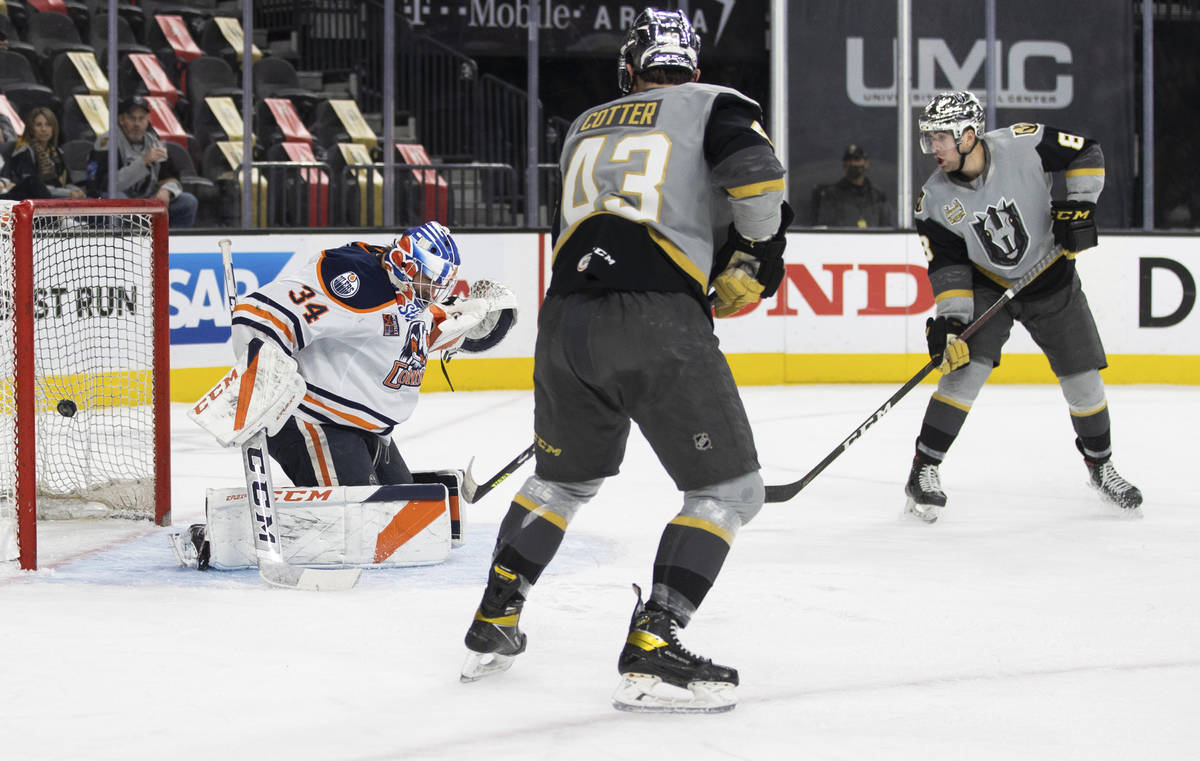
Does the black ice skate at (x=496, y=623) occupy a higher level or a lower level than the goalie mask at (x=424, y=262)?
lower

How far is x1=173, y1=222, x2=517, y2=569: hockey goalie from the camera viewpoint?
310 centimetres

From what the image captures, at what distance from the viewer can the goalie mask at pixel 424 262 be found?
128 inches

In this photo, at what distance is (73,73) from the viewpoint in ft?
25.8

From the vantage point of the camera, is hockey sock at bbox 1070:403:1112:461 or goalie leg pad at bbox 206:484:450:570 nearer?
goalie leg pad at bbox 206:484:450:570

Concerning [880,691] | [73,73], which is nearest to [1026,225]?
[880,691]

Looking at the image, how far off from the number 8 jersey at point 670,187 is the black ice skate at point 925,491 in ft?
6.13

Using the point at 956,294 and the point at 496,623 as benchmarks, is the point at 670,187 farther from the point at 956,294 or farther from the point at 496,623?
the point at 956,294

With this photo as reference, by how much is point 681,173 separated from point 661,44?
24 cm

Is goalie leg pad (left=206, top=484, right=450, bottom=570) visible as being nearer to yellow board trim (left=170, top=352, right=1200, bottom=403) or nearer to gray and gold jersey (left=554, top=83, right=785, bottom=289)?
gray and gold jersey (left=554, top=83, right=785, bottom=289)

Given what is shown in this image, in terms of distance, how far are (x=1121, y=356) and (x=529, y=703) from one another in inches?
230

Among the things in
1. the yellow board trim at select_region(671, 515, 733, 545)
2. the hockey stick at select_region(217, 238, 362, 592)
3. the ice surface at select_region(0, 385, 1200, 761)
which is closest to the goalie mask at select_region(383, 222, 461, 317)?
the hockey stick at select_region(217, 238, 362, 592)

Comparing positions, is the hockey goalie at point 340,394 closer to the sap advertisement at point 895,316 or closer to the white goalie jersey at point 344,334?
the white goalie jersey at point 344,334

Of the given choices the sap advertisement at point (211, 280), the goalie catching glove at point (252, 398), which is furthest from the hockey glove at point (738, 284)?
the sap advertisement at point (211, 280)

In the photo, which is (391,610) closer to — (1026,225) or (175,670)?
(175,670)
